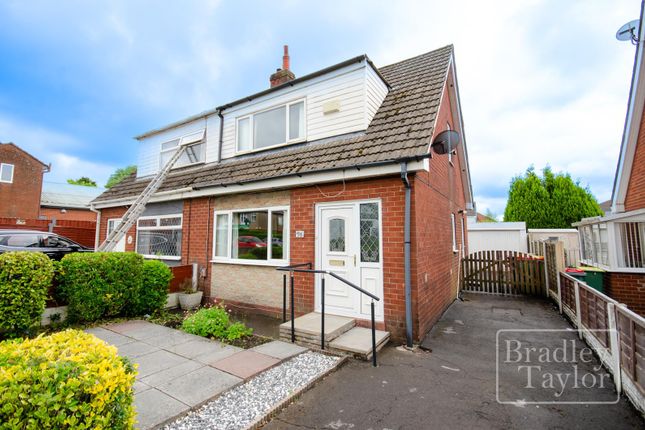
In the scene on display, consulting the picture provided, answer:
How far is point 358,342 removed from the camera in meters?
4.85

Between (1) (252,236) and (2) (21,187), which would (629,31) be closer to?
(1) (252,236)

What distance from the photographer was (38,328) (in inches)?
221

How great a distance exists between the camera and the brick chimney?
30.6 feet

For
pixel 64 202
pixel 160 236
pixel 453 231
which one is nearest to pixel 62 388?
pixel 160 236

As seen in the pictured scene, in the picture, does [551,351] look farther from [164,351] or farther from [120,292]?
[120,292]

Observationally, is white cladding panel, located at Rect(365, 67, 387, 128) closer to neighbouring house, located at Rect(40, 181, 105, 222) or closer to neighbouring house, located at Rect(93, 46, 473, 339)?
neighbouring house, located at Rect(93, 46, 473, 339)

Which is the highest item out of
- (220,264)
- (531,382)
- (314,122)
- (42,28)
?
(42,28)

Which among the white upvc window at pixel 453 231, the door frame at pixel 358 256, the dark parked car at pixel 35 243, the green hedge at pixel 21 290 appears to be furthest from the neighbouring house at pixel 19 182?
the white upvc window at pixel 453 231

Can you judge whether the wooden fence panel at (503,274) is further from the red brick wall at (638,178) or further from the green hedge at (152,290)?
the green hedge at (152,290)

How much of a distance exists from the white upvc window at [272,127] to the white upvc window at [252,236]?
206 cm

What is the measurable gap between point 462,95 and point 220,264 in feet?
33.8

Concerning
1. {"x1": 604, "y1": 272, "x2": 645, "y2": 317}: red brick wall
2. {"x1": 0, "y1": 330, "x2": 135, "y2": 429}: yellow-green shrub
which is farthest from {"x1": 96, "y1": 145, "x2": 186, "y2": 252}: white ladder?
{"x1": 604, "y1": 272, "x2": 645, "y2": 317}: red brick wall

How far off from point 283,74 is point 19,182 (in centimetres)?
3102

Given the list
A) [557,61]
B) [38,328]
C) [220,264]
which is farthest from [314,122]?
[557,61]
